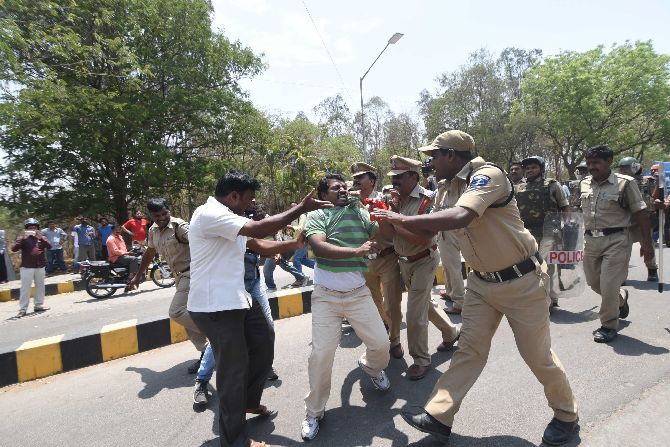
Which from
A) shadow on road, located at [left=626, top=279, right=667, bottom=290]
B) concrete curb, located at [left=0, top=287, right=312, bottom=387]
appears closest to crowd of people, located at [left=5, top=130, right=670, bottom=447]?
concrete curb, located at [left=0, top=287, right=312, bottom=387]

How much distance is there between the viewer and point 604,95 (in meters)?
25.5

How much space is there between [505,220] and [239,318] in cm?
176

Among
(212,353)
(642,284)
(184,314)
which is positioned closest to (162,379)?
(184,314)

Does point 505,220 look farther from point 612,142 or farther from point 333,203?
point 612,142

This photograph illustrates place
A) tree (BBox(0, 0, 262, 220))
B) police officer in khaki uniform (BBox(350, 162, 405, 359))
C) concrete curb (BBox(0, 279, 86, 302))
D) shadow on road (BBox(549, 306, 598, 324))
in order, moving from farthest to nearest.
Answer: tree (BBox(0, 0, 262, 220)), concrete curb (BBox(0, 279, 86, 302)), shadow on road (BBox(549, 306, 598, 324)), police officer in khaki uniform (BBox(350, 162, 405, 359))

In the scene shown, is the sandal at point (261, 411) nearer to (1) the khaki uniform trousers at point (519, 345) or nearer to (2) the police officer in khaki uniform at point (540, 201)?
(1) the khaki uniform trousers at point (519, 345)

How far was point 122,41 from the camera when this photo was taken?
13.5 meters

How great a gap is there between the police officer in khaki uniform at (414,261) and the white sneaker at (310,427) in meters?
1.02

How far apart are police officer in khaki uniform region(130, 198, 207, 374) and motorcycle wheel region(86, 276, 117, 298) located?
227 inches

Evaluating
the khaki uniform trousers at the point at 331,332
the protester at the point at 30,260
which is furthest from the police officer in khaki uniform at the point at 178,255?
the protester at the point at 30,260

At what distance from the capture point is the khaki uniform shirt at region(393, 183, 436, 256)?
362 cm

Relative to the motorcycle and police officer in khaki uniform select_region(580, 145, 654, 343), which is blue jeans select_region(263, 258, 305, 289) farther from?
police officer in khaki uniform select_region(580, 145, 654, 343)

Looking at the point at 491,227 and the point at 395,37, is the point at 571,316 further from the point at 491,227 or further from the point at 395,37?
the point at 395,37

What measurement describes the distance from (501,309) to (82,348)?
4.30 meters
